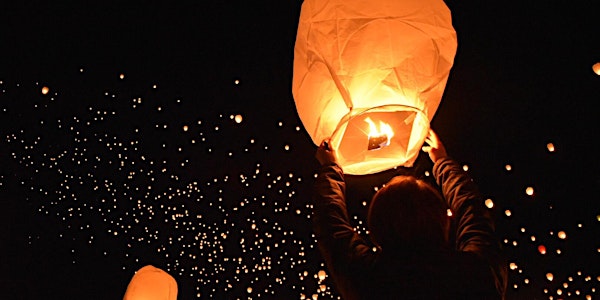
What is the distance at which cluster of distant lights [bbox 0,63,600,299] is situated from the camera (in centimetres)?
503

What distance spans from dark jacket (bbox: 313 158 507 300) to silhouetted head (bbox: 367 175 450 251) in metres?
0.02

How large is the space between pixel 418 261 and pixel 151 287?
3174 mm

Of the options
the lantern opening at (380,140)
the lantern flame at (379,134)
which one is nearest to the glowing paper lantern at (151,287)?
the lantern opening at (380,140)

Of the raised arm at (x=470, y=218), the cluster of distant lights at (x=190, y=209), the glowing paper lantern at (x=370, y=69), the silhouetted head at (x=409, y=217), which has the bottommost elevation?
the cluster of distant lights at (x=190, y=209)

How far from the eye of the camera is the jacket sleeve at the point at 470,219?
1.18 metres

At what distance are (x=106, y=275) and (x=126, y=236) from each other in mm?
660

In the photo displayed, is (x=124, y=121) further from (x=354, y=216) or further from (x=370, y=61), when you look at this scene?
(x=370, y=61)

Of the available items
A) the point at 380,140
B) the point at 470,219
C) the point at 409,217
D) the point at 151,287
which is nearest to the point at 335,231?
the point at 409,217

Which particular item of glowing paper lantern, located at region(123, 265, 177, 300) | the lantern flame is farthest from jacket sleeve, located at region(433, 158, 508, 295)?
glowing paper lantern, located at region(123, 265, 177, 300)

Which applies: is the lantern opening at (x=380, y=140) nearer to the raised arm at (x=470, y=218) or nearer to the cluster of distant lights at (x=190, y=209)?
the raised arm at (x=470, y=218)

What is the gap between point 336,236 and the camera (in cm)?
125

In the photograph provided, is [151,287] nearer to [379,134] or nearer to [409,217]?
[379,134]

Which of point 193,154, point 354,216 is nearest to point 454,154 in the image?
point 354,216

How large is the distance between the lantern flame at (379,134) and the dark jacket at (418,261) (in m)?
0.30
